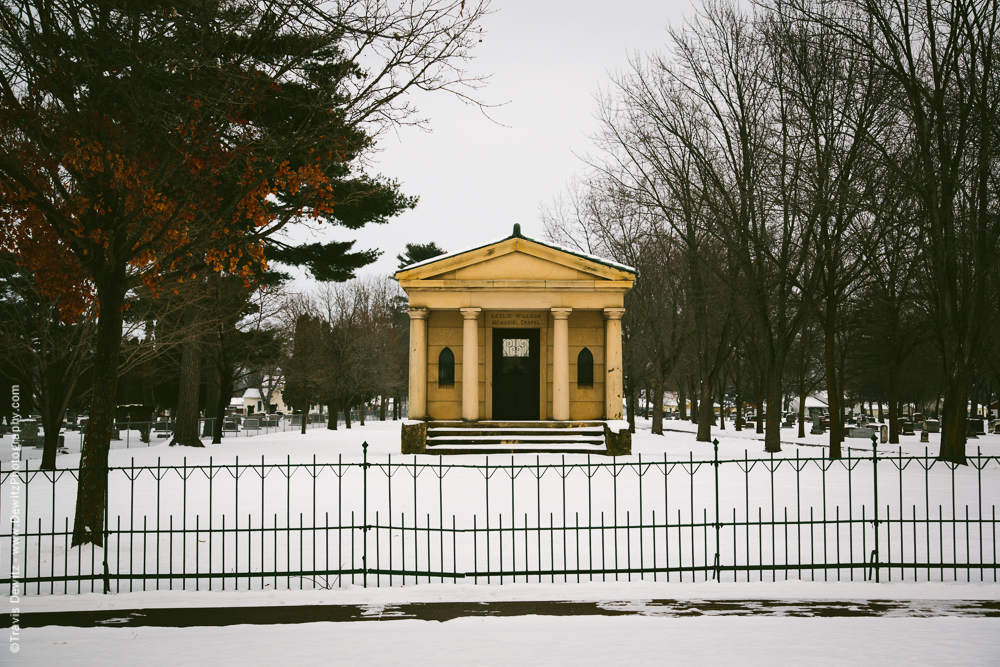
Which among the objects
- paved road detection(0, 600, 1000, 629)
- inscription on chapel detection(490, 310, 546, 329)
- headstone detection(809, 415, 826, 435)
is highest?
inscription on chapel detection(490, 310, 546, 329)

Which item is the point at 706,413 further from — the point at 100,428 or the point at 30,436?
the point at 30,436

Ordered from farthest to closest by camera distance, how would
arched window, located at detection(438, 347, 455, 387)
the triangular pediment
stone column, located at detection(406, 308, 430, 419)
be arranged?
arched window, located at detection(438, 347, 455, 387) → stone column, located at detection(406, 308, 430, 419) → the triangular pediment

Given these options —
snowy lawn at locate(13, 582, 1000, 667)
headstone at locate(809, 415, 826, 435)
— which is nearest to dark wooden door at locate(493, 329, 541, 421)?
snowy lawn at locate(13, 582, 1000, 667)

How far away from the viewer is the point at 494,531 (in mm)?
9922

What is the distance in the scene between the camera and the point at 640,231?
1527 inches

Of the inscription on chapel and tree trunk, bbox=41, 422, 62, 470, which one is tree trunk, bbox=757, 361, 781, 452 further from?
tree trunk, bbox=41, 422, 62, 470

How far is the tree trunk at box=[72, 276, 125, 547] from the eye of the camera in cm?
866

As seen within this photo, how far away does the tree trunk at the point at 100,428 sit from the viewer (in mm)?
8664

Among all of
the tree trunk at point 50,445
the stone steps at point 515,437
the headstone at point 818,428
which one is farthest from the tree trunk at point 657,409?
the tree trunk at point 50,445

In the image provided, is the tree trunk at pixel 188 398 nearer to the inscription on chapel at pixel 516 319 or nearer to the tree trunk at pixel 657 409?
the inscription on chapel at pixel 516 319

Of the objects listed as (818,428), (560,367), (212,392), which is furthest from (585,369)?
(818,428)

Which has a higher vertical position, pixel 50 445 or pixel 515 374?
pixel 515 374

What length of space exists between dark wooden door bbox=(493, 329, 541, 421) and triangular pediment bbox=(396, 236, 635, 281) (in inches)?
94.9

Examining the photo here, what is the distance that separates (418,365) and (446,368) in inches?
44.0
